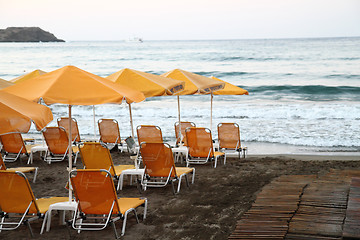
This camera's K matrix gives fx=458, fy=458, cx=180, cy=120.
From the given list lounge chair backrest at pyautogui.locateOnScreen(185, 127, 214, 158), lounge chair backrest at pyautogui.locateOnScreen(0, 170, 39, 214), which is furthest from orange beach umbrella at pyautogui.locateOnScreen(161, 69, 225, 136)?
lounge chair backrest at pyautogui.locateOnScreen(0, 170, 39, 214)

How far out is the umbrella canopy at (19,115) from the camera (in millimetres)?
4207

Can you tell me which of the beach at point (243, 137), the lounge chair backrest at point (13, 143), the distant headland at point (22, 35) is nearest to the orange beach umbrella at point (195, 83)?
the beach at point (243, 137)

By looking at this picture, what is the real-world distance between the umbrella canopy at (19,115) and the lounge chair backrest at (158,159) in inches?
101

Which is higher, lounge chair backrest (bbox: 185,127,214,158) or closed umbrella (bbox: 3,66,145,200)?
closed umbrella (bbox: 3,66,145,200)

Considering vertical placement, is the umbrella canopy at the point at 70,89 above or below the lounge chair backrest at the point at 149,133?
above

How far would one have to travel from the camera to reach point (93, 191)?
5230 mm

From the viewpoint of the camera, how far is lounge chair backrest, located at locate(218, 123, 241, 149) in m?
10.4

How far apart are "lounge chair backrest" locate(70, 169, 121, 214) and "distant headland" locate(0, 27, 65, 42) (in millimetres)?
148929

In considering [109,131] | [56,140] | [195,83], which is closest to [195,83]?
[195,83]

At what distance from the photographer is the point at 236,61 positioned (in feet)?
173

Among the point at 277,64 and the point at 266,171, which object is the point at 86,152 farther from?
the point at 277,64

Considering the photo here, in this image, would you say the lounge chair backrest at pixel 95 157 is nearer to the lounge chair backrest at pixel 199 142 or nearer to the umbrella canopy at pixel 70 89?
the umbrella canopy at pixel 70 89

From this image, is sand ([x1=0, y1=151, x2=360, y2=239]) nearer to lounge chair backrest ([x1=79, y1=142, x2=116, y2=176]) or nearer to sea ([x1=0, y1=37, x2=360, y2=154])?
lounge chair backrest ([x1=79, y1=142, x2=116, y2=176])

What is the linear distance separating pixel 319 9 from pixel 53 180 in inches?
1737
